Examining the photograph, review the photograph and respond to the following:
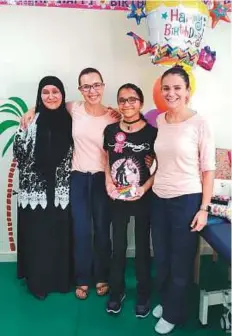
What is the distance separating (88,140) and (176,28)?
83 cm

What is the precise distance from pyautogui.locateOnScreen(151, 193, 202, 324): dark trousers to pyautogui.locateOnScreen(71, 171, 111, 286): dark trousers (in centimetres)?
40

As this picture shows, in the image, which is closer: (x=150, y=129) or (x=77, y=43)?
(x=150, y=129)

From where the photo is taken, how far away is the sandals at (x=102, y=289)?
2369 mm

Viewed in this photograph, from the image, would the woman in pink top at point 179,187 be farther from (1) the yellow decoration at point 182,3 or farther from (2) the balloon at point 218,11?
(2) the balloon at point 218,11

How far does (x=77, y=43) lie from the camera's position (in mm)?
2648

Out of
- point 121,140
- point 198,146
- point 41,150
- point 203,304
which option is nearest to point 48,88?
point 41,150

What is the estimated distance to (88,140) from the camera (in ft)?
7.02


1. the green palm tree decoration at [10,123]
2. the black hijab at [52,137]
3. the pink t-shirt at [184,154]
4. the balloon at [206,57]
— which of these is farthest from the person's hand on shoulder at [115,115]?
the green palm tree decoration at [10,123]

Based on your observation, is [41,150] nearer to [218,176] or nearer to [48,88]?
[48,88]

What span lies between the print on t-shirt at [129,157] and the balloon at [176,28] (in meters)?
0.48

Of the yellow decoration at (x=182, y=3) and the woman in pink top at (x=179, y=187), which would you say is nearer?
the woman in pink top at (x=179, y=187)

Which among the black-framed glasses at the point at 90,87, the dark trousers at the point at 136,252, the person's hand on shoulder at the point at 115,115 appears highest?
the black-framed glasses at the point at 90,87

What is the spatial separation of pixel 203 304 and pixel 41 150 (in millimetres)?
1343

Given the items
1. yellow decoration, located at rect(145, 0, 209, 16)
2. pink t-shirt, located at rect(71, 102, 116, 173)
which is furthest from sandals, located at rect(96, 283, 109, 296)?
yellow decoration, located at rect(145, 0, 209, 16)
